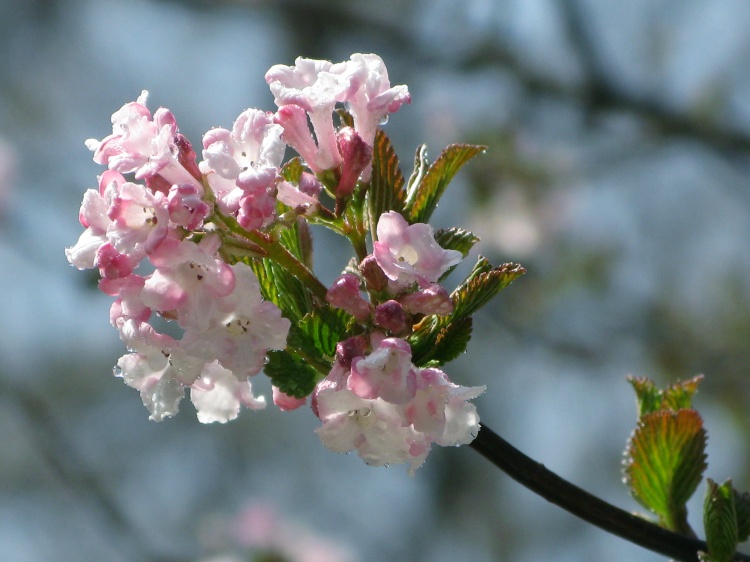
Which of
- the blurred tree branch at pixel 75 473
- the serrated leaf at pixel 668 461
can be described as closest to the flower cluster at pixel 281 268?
the serrated leaf at pixel 668 461

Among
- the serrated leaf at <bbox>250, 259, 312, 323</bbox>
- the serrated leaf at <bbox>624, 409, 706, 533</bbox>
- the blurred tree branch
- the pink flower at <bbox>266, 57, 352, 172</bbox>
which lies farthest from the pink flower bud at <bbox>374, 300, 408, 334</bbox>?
the blurred tree branch

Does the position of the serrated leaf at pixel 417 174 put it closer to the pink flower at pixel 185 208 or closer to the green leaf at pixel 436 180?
the green leaf at pixel 436 180

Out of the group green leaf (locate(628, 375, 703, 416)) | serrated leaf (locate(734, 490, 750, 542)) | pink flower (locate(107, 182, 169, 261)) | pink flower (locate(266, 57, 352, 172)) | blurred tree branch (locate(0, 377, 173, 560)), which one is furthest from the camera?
blurred tree branch (locate(0, 377, 173, 560))

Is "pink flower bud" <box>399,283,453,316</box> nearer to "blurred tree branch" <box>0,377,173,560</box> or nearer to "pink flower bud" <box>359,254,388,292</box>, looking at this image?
Answer: "pink flower bud" <box>359,254,388,292</box>

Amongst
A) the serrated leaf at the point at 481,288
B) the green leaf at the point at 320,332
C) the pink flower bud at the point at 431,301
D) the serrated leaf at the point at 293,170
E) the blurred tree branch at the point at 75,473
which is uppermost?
the blurred tree branch at the point at 75,473

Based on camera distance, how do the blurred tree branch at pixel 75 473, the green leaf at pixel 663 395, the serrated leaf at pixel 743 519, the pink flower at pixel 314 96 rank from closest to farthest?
the pink flower at pixel 314 96, the serrated leaf at pixel 743 519, the green leaf at pixel 663 395, the blurred tree branch at pixel 75 473

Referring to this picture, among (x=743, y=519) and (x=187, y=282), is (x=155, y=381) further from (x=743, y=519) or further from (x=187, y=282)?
(x=743, y=519)

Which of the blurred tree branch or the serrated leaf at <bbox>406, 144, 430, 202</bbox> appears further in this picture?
the blurred tree branch

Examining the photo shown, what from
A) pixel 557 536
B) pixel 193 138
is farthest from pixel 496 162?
pixel 557 536
